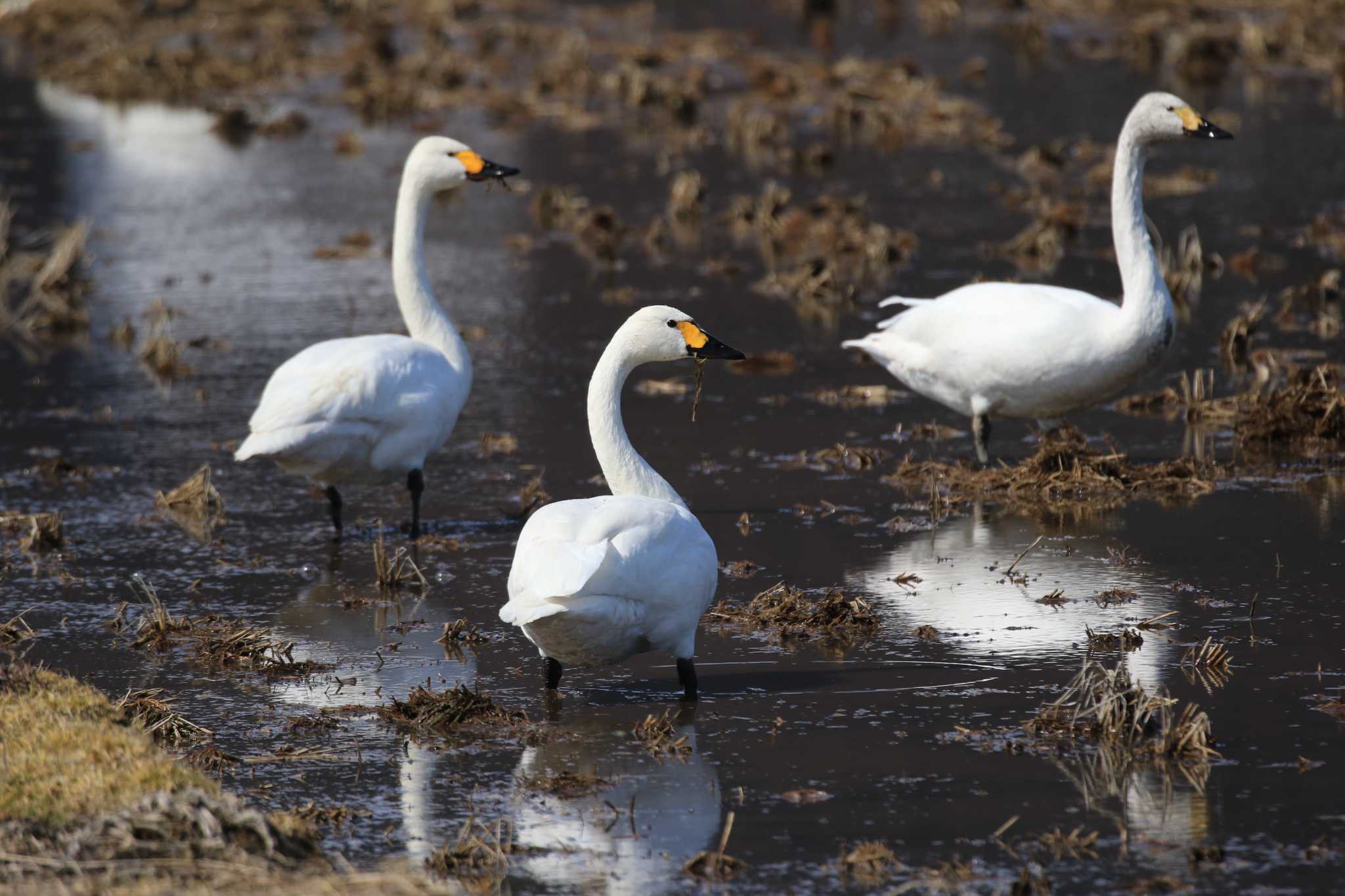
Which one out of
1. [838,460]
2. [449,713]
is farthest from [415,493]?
[449,713]

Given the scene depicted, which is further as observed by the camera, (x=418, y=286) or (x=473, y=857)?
(x=418, y=286)

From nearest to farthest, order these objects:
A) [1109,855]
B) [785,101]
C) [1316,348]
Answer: [1109,855] → [1316,348] → [785,101]

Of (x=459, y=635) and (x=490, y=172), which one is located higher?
(x=490, y=172)

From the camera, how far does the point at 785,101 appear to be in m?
24.0

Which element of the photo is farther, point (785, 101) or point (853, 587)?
point (785, 101)

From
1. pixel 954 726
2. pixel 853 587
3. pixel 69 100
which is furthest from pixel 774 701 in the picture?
pixel 69 100

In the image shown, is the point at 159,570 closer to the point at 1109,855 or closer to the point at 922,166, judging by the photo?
the point at 1109,855

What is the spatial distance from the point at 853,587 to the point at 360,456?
8.63 feet

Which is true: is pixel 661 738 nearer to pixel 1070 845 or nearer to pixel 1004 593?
pixel 1070 845

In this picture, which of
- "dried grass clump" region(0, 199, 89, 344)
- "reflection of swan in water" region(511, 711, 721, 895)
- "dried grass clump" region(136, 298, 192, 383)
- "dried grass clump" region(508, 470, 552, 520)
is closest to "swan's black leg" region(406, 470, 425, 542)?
"dried grass clump" region(508, 470, 552, 520)

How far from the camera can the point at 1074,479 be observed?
9.53m

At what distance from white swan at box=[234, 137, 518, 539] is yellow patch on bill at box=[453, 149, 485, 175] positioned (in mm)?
1073

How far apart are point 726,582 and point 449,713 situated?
6.78 ft

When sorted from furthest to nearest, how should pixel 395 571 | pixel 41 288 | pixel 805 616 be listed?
pixel 41 288 < pixel 395 571 < pixel 805 616
